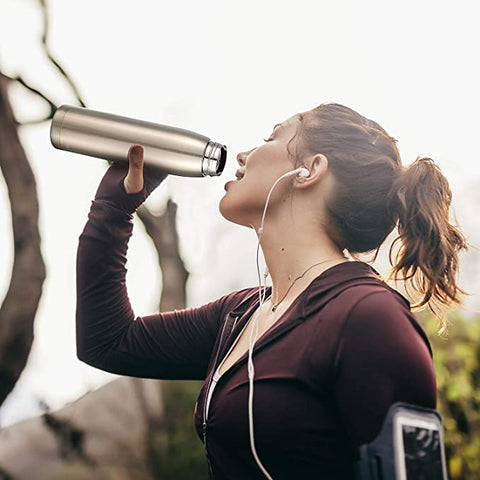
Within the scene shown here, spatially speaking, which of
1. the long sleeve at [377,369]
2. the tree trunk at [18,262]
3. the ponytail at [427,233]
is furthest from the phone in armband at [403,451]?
the tree trunk at [18,262]

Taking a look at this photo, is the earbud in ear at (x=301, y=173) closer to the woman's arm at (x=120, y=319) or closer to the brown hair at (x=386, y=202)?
the brown hair at (x=386, y=202)

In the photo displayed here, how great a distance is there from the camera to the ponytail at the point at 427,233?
86 centimetres

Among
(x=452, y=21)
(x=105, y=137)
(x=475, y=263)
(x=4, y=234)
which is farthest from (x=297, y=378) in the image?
(x=452, y=21)

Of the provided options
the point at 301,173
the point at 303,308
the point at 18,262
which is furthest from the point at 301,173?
the point at 18,262

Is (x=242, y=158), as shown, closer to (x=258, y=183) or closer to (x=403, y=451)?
(x=258, y=183)

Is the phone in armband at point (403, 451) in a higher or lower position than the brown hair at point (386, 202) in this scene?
lower

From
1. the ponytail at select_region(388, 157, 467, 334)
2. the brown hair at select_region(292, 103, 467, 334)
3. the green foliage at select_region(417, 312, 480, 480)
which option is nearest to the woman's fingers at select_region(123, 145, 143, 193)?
the brown hair at select_region(292, 103, 467, 334)

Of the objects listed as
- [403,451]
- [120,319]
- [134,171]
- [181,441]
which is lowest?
[181,441]

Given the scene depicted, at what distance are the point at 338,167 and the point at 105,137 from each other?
37cm

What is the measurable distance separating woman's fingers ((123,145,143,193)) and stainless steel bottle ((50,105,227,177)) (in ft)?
0.09

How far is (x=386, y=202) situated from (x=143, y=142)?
394 millimetres

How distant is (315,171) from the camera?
0.91 m

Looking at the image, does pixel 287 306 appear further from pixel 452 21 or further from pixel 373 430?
pixel 452 21

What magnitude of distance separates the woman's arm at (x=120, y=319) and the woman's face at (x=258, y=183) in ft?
0.48
